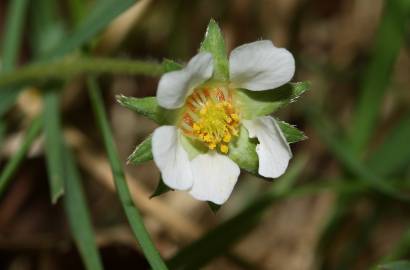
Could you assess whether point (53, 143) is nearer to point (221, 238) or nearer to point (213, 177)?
point (221, 238)

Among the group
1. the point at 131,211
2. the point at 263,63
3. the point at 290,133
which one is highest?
the point at 263,63

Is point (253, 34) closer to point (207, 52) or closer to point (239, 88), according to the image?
point (239, 88)

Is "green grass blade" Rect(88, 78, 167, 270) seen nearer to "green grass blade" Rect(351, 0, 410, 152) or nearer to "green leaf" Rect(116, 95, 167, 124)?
"green leaf" Rect(116, 95, 167, 124)

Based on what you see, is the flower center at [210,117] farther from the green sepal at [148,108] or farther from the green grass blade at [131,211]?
the green grass blade at [131,211]

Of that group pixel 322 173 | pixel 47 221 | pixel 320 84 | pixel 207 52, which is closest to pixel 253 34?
pixel 320 84

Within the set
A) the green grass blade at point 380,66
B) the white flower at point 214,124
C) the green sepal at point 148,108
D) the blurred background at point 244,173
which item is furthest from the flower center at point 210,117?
the green grass blade at point 380,66

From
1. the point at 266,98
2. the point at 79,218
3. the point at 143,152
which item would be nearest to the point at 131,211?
the point at 143,152

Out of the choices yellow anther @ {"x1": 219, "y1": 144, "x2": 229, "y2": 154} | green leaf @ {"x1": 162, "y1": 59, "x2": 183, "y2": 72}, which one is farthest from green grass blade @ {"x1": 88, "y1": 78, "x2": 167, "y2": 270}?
green leaf @ {"x1": 162, "y1": 59, "x2": 183, "y2": 72}
